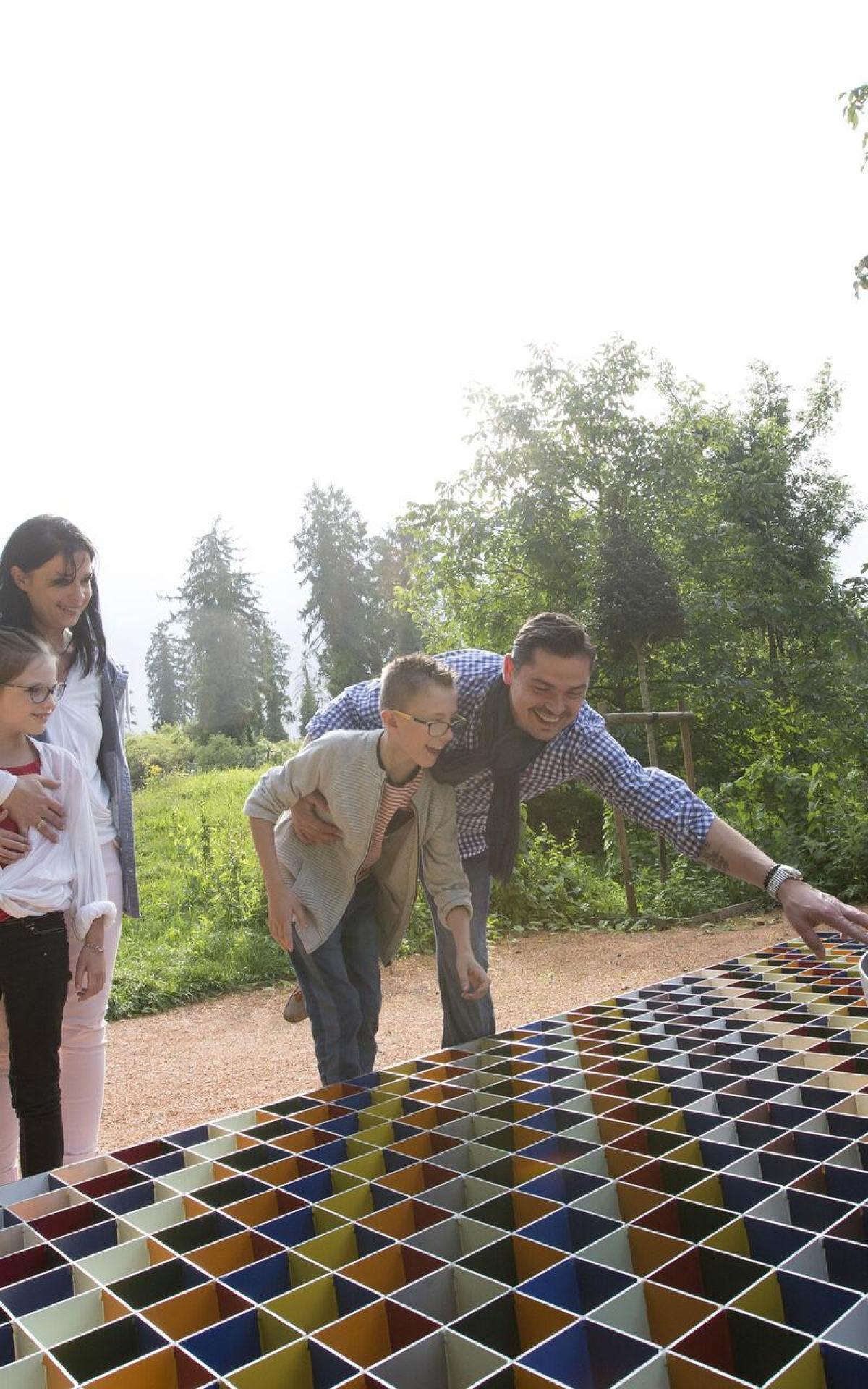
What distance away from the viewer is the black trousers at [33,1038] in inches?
86.8

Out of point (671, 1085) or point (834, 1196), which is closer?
point (834, 1196)

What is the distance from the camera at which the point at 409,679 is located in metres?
2.38

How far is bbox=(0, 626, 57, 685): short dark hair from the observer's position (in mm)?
2293

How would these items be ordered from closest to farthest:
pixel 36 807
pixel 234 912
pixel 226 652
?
pixel 36 807 → pixel 234 912 → pixel 226 652

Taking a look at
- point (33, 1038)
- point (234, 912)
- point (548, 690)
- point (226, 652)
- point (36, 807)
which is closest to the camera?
point (33, 1038)

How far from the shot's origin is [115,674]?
2.84 m

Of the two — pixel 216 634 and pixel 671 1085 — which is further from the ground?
pixel 216 634

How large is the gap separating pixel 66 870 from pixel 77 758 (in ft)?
1.02

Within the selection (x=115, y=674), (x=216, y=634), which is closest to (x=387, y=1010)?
(x=115, y=674)

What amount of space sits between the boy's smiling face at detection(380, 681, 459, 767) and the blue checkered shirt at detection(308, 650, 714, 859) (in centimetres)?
28

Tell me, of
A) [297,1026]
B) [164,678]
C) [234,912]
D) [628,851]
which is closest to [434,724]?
[297,1026]

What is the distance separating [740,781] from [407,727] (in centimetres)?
786

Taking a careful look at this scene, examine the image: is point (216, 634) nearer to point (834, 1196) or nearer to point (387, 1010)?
point (387, 1010)

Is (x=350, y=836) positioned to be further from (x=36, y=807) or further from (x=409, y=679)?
(x=36, y=807)
